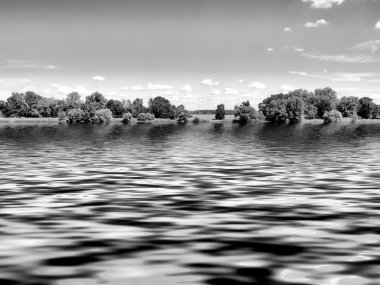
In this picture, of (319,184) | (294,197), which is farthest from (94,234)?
(319,184)

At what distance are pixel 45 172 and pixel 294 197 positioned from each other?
61.8 ft

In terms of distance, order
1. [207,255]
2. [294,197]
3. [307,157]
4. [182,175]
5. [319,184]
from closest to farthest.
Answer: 1. [207,255]
2. [294,197]
3. [319,184]
4. [182,175]
5. [307,157]

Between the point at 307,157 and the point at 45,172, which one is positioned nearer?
the point at 45,172

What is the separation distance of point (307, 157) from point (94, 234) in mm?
35620

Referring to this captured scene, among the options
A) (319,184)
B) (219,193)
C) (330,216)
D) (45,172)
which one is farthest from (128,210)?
(45,172)

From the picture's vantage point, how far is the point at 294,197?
81.3 ft

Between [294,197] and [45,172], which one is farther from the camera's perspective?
[45,172]

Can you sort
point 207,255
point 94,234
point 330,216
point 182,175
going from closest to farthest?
point 207,255, point 94,234, point 330,216, point 182,175

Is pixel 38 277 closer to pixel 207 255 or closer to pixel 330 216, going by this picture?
pixel 207 255

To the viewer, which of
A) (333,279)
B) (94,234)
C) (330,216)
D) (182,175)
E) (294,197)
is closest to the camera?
(333,279)

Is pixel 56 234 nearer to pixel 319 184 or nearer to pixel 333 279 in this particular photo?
pixel 333 279

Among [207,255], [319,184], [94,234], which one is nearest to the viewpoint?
[207,255]

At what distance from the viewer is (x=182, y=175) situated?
34.4 m

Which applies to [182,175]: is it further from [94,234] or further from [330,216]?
[94,234]
